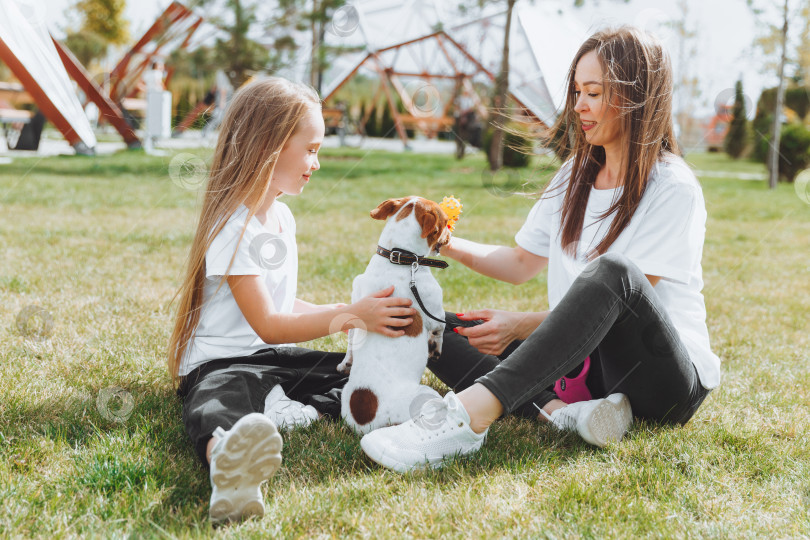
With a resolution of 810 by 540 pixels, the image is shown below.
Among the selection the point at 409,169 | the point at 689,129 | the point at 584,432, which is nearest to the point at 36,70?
the point at 584,432

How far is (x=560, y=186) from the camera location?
9.57 ft

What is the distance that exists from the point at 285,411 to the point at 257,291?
1.52 feet

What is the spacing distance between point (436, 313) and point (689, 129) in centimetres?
3327

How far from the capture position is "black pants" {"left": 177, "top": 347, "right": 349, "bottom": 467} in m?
2.12

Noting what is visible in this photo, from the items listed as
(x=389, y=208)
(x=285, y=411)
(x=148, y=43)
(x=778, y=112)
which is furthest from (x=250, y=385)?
(x=148, y=43)

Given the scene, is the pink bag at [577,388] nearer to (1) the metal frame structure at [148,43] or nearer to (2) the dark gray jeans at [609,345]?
(2) the dark gray jeans at [609,345]

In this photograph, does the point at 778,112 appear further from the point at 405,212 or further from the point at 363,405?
the point at 363,405


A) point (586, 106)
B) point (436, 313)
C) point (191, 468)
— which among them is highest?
point (586, 106)

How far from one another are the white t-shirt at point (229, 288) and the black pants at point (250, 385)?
0.05m

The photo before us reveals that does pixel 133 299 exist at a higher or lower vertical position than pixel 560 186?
lower

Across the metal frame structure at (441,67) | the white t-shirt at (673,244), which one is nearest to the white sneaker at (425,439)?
the white t-shirt at (673,244)

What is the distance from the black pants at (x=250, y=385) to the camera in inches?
83.4

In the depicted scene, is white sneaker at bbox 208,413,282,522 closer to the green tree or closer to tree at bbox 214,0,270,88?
tree at bbox 214,0,270,88

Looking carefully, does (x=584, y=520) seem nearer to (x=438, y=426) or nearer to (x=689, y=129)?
(x=438, y=426)
